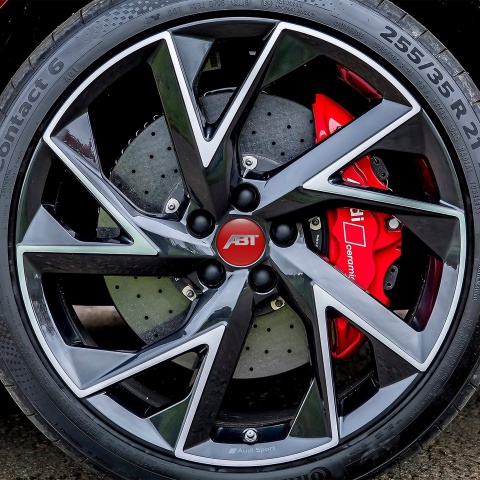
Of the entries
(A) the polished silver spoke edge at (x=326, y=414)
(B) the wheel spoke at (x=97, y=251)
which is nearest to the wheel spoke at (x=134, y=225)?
(B) the wheel spoke at (x=97, y=251)

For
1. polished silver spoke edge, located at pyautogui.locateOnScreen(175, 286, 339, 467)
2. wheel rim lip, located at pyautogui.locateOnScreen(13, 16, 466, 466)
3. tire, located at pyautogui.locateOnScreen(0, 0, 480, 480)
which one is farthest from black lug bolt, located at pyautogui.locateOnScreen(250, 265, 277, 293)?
wheel rim lip, located at pyautogui.locateOnScreen(13, 16, 466, 466)

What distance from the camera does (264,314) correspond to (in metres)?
1.96

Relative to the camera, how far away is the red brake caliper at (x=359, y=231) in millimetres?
1871

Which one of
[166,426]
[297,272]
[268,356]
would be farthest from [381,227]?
[166,426]

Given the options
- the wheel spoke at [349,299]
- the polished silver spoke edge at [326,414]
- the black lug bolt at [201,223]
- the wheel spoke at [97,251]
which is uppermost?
the black lug bolt at [201,223]

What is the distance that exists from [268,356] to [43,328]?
1.88 feet

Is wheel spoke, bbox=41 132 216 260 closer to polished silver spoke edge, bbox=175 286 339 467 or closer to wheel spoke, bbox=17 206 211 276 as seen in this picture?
wheel spoke, bbox=17 206 211 276

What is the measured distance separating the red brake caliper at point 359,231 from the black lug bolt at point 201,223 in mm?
292

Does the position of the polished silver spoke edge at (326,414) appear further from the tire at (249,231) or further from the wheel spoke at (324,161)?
the wheel spoke at (324,161)

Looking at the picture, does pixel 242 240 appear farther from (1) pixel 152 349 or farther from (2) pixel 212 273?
(1) pixel 152 349

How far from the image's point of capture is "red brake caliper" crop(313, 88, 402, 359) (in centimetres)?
187

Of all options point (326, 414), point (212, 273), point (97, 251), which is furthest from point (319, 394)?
point (97, 251)

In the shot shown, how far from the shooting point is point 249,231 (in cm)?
178

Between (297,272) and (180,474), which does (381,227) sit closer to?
(297,272)
